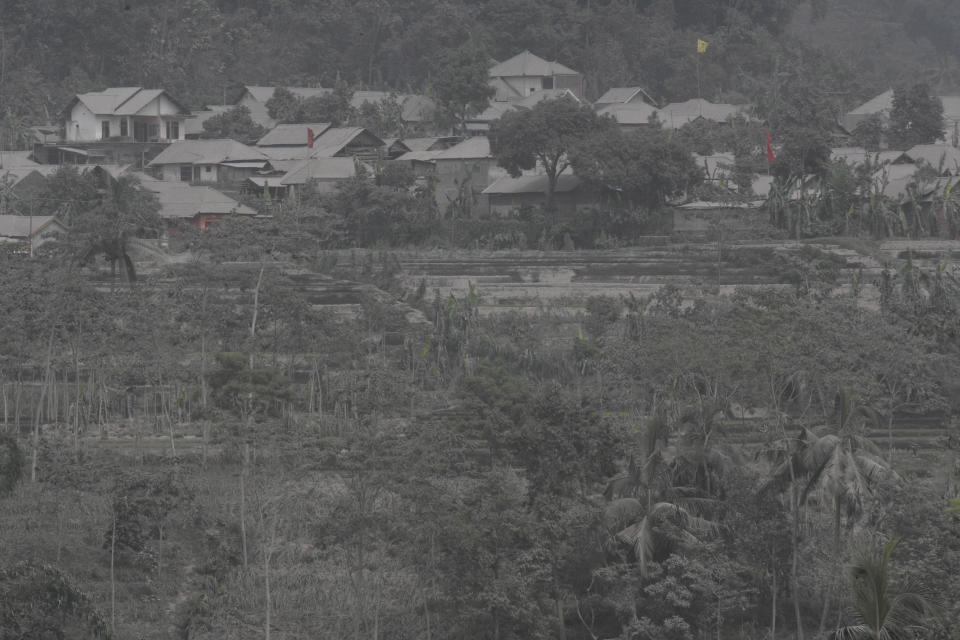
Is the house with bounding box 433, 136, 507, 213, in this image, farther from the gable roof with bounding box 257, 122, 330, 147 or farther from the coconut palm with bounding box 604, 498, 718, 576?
the coconut palm with bounding box 604, 498, 718, 576

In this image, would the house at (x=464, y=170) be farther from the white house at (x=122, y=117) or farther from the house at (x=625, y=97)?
the white house at (x=122, y=117)

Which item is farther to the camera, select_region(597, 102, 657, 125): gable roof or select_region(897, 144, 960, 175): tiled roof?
select_region(597, 102, 657, 125): gable roof

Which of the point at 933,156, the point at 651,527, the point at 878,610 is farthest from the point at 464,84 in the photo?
the point at 878,610

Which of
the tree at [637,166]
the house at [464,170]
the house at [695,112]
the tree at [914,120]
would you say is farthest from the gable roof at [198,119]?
the tree at [914,120]

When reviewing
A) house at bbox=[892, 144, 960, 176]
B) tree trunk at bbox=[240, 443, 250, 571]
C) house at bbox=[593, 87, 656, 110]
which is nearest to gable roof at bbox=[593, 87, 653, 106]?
house at bbox=[593, 87, 656, 110]

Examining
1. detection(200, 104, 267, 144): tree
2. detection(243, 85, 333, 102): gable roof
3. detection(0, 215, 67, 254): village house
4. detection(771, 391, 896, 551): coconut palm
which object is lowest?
detection(771, 391, 896, 551): coconut palm

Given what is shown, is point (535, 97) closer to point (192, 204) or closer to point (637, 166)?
point (192, 204)
